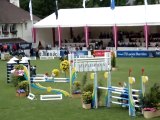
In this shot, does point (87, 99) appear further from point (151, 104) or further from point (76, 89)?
point (76, 89)

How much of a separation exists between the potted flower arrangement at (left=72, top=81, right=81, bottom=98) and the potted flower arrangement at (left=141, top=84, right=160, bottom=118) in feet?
17.5

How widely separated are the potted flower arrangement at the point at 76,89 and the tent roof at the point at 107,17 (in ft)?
98.8

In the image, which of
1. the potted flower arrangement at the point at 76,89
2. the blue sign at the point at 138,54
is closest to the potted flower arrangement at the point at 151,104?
the potted flower arrangement at the point at 76,89

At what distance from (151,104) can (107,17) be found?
3923 cm

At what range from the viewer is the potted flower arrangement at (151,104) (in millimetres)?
13773

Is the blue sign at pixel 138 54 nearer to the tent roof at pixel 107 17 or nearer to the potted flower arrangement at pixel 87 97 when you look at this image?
the tent roof at pixel 107 17

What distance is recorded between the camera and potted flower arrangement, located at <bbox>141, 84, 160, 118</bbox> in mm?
13773

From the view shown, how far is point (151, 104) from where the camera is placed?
45.3 ft

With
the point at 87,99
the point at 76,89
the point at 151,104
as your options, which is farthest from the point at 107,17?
the point at 151,104

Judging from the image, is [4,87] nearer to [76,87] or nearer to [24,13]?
[76,87]

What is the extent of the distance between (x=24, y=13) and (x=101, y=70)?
116 ft

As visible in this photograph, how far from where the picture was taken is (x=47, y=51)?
50062mm

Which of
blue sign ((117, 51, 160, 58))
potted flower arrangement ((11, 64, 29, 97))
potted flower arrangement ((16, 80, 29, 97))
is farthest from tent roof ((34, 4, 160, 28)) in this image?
potted flower arrangement ((16, 80, 29, 97))

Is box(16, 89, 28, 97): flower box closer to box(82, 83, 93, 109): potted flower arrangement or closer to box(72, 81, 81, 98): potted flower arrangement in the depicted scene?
box(72, 81, 81, 98): potted flower arrangement
